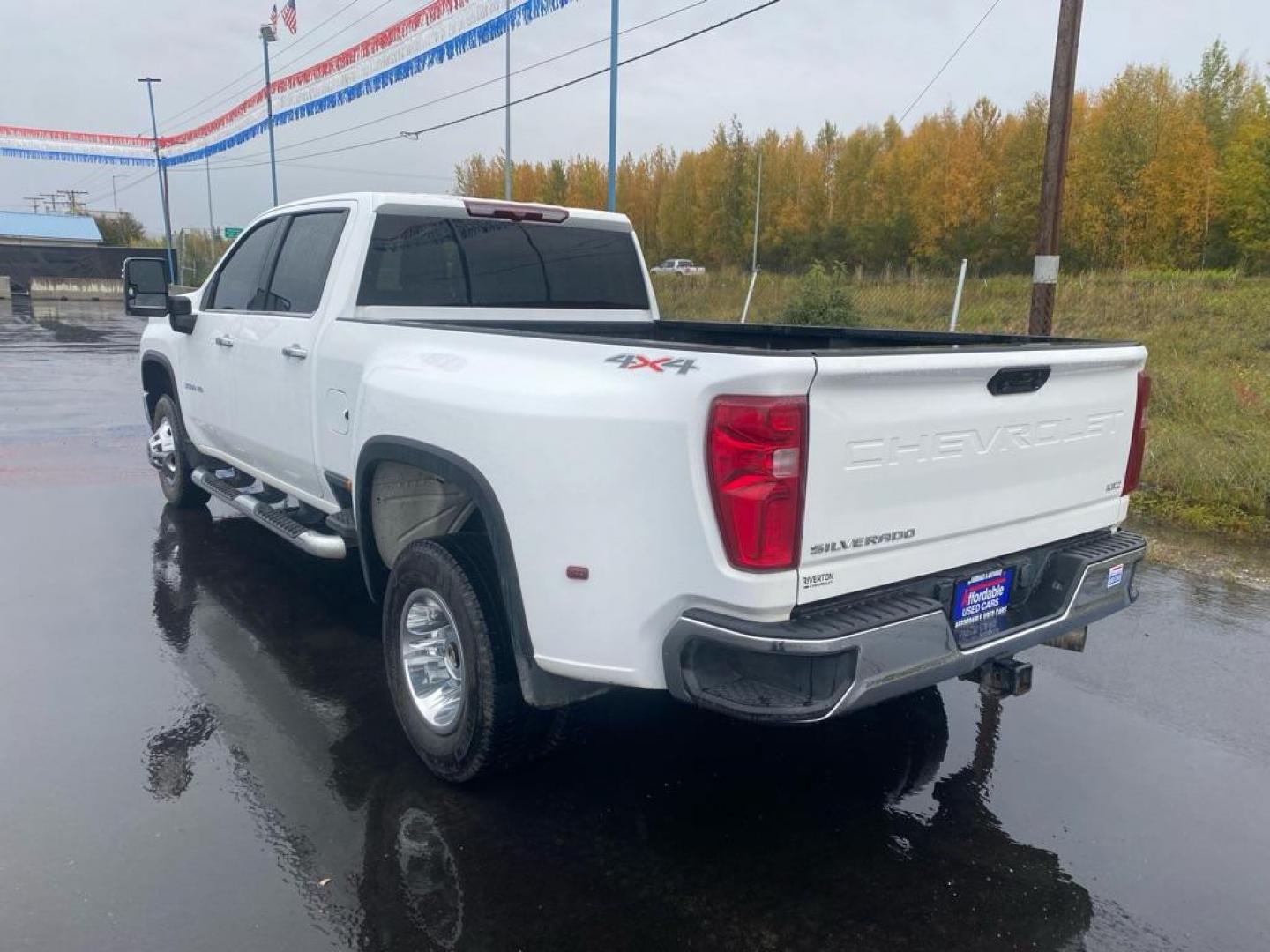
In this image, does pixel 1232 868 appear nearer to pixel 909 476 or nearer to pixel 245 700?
pixel 909 476

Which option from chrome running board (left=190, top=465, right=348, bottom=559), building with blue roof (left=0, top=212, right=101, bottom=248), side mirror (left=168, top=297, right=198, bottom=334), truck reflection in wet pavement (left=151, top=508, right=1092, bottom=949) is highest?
building with blue roof (left=0, top=212, right=101, bottom=248)

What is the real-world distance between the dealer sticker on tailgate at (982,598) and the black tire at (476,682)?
137 cm

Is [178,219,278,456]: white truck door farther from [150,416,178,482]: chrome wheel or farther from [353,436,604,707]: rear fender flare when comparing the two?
[353,436,604,707]: rear fender flare

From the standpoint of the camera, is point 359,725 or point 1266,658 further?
point 1266,658

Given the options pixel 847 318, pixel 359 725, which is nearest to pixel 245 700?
pixel 359 725

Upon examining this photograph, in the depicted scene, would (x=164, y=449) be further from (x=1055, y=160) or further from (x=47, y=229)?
(x=47, y=229)

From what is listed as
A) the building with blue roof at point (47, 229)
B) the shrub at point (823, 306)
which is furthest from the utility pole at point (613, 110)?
the building with blue roof at point (47, 229)

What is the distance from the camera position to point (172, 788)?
11.4ft

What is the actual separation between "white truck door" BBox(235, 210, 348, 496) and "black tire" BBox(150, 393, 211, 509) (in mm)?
1503

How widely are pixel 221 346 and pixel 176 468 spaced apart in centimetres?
179

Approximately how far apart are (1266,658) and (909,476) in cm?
321

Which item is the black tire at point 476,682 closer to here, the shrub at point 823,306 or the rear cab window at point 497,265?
the rear cab window at point 497,265

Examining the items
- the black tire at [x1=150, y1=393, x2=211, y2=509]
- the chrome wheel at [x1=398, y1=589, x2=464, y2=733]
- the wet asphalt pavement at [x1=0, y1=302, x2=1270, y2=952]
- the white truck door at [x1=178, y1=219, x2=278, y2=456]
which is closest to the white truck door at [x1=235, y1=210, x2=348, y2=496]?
the white truck door at [x1=178, y1=219, x2=278, y2=456]

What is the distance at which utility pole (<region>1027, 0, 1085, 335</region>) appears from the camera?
937 centimetres
